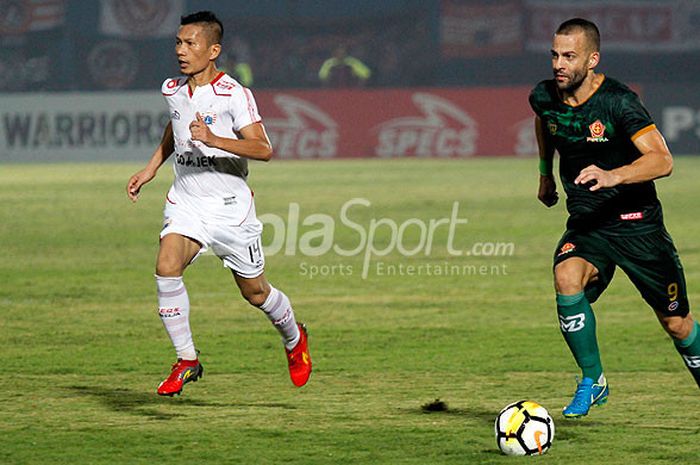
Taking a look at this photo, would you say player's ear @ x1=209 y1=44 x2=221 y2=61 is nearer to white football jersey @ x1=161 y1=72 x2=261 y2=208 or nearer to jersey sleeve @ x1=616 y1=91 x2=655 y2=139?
white football jersey @ x1=161 y1=72 x2=261 y2=208

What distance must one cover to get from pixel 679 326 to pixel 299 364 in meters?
2.11

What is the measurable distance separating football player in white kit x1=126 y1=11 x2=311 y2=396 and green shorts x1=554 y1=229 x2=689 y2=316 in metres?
1.67

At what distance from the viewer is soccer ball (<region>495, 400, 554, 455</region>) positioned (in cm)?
614

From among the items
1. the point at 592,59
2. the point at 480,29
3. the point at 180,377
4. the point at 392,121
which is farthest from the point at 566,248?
the point at 480,29

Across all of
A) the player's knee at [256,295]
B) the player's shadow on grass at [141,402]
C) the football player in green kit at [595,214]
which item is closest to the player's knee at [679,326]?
the football player in green kit at [595,214]

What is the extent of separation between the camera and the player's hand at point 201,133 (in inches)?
272

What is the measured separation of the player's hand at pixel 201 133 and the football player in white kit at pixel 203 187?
0.13m

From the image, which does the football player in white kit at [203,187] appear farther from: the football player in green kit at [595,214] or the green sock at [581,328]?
the green sock at [581,328]

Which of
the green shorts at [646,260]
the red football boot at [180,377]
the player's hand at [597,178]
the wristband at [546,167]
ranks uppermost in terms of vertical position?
the player's hand at [597,178]

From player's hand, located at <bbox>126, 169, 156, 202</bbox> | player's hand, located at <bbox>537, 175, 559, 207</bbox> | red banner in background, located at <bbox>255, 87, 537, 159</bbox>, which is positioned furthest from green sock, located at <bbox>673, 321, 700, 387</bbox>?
red banner in background, located at <bbox>255, 87, 537, 159</bbox>

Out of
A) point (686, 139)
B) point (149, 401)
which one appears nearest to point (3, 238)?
point (149, 401)

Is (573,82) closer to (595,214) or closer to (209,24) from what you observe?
(595,214)

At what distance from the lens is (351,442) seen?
21.2 ft

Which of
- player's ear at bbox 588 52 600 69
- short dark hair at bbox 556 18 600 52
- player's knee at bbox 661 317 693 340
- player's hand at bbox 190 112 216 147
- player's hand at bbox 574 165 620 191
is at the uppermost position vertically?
short dark hair at bbox 556 18 600 52
